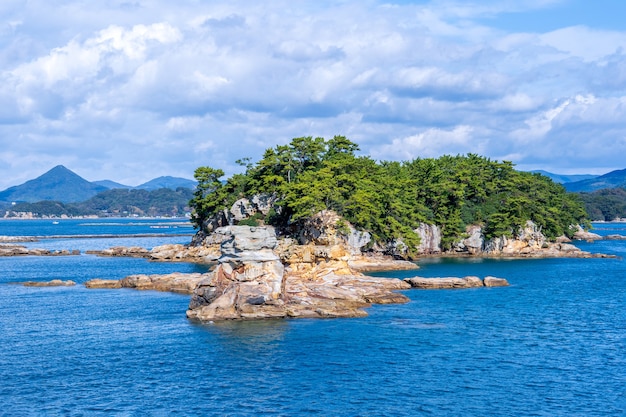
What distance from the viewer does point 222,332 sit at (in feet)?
161

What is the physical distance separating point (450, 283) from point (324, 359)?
34.0 meters

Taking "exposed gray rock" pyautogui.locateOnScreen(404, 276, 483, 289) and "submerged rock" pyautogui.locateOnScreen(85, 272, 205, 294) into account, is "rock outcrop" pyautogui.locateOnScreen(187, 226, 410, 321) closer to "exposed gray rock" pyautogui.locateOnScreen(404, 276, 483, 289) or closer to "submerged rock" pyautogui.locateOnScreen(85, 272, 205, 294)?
"exposed gray rock" pyautogui.locateOnScreen(404, 276, 483, 289)

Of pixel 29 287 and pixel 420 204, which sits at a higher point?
pixel 420 204

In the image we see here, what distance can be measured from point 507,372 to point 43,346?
31898 mm

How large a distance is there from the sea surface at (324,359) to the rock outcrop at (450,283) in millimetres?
4363

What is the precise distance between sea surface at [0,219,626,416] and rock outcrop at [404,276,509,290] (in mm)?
4363

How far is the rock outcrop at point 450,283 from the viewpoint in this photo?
7153 centimetres

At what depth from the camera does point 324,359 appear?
135 feet

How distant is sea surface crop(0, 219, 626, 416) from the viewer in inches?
1314

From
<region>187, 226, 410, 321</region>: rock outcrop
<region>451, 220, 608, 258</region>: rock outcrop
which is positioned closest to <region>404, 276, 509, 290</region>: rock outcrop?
<region>187, 226, 410, 321</region>: rock outcrop

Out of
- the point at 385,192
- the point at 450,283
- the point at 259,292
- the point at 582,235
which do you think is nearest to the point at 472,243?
the point at 385,192

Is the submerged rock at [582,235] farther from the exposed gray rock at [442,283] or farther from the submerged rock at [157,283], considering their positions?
the submerged rock at [157,283]

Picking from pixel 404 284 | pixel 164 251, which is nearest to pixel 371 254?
pixel 404 284

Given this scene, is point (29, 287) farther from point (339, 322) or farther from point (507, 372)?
point (507, 372)
